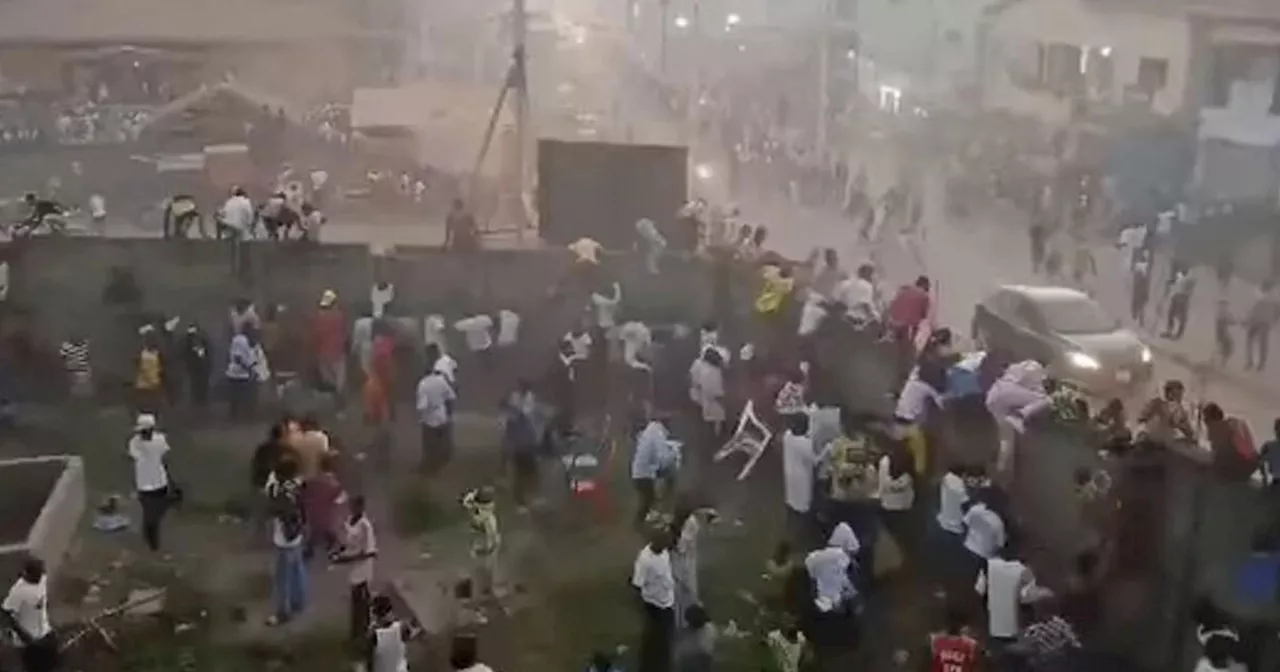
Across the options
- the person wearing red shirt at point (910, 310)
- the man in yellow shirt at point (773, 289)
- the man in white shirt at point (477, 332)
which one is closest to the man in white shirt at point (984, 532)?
the person wearing red shirt at point (910, 310)

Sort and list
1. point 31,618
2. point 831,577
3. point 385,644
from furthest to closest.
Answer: point 831,577 < point 385,644 < point 31,618

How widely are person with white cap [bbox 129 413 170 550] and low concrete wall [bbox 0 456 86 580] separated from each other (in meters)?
0.32

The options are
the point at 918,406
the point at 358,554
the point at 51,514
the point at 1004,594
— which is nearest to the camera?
the point at 1004,594

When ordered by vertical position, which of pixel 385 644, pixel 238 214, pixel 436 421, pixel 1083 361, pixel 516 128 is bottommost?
pixel 385 644

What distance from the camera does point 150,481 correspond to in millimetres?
8555

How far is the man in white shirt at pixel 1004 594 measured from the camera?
7.83m

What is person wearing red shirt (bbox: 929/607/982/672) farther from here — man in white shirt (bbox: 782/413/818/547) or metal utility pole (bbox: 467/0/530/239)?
metal utility pole (bbox: 467/0/530/239)

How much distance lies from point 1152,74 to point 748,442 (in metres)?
2.97

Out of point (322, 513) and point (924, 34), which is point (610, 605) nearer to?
point (322, 513)

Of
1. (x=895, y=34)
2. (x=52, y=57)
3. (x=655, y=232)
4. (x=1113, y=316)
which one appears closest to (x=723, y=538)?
(x=655, y=232)

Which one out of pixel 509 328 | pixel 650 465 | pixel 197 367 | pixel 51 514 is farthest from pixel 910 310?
pixel 51 514

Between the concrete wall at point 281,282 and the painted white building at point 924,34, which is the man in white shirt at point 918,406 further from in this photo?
the painted white building at point 924,34

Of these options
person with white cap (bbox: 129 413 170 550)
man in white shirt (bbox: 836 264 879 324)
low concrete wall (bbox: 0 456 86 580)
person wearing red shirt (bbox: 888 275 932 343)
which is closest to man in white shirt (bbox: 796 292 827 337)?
man in white shirt (bbox: 836 264 879 324)

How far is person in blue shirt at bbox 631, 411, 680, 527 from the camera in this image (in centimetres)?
873
